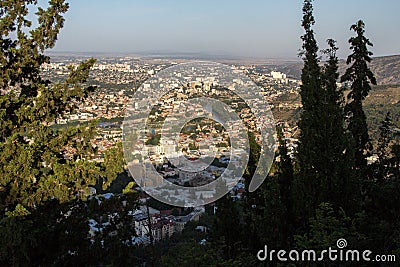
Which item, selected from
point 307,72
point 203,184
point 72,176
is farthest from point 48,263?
point 203,184

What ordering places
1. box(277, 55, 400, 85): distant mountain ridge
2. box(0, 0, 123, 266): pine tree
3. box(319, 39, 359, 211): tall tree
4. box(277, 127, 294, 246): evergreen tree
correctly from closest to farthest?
1. box(0, 0, 123, 266): pine tree
2. box(319, 39, 359, 211): tall tree
3. box(277, 127, 294, 246): evergreen tree
4. box(277, 55, 400, 85): distant mountain ridge

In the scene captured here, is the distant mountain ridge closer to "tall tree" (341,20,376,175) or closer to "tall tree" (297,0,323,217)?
"tall tree" (341,20,376,175)

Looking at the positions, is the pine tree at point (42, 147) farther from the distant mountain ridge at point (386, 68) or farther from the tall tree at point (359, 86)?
the distant mountain ridge at point (386, 68)

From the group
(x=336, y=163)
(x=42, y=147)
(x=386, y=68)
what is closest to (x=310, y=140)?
(x=336, y=163)

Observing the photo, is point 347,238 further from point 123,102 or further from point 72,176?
point 123,102

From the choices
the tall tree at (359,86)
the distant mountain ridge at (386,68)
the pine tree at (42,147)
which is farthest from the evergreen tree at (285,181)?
the distant mountain ridge at (386,68)

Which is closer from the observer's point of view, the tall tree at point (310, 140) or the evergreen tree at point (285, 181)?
the tall tree at point (310, 140)

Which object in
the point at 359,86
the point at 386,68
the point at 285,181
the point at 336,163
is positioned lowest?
the point at 285,181

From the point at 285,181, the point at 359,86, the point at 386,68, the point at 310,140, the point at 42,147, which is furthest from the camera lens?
the point at 386,68

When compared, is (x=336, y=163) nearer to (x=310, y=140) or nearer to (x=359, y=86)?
(x=310, y=140)

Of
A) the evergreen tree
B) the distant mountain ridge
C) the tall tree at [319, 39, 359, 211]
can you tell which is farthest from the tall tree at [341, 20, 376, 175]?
the distant mountain ridge

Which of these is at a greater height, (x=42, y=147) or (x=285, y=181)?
(x=42, y=147)
